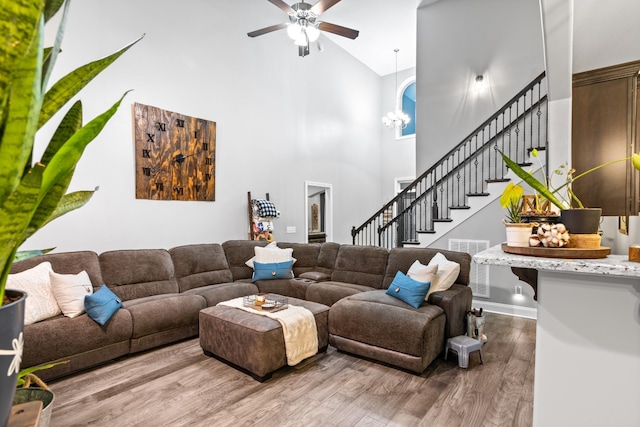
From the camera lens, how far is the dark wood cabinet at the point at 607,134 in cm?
220

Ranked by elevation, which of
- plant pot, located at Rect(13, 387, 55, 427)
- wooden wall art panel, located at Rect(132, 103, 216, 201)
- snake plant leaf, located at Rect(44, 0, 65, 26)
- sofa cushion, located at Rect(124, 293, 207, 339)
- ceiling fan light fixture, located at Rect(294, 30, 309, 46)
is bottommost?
sofa cushion, located at Rect(124, 293, 207, 339)

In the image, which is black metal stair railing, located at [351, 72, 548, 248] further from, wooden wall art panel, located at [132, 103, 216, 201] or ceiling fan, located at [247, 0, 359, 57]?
wooden wall art panel, located at [132, 103, 216, 201]

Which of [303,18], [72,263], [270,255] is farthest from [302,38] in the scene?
[72,263]

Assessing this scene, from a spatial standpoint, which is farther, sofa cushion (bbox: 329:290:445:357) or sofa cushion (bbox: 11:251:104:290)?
sofa cushion (bbox: 11:251:104:290)

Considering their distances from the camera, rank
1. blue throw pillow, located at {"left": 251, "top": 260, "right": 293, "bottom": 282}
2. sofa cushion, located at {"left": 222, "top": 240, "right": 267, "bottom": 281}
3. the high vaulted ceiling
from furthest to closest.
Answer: the high vaulted ceiling → sofa cushion, located at {"left": 222, "top": 240, "right": 267, "bottom": 281} → blue throw pillow, located at {"left": 251, "top": 260, "right": 293, "bottom": 282}

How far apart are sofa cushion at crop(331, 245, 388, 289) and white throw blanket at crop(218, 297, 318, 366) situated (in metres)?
1.26

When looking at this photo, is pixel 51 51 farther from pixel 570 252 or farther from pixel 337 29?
pixel 337 29

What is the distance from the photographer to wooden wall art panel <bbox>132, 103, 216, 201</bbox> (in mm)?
4172

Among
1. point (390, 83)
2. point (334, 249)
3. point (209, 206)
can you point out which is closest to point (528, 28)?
point (390, 83)

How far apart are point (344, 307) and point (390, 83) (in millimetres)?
7434

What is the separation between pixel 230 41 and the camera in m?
5.23

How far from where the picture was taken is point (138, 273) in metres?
3.71

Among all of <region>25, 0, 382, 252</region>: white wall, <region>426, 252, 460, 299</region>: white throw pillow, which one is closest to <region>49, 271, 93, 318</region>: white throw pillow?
<region>25, 0, 382, 252</region>: white wall

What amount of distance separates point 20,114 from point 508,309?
519 centimetres
